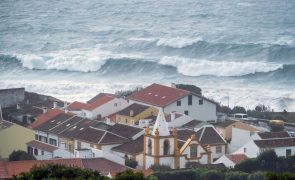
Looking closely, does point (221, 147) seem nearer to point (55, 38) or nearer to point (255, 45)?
point (255, 45)

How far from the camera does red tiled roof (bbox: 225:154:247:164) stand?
179 feet

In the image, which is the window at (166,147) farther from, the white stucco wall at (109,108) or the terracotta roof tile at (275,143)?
Answer: the white stucco wall at (109,108)

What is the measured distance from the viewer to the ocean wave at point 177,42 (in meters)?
103

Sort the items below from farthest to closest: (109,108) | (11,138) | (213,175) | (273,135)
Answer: (109,108) < (11,138) < (273,135) < (213,175)

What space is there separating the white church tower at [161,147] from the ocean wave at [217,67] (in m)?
34.3

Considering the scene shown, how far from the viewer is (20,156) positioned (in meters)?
54.7

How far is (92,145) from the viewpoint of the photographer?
57094mm

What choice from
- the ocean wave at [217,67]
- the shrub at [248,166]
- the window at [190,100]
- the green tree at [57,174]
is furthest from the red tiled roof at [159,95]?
the ocean wave at [217,67]

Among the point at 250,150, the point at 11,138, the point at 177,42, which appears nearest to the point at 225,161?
the point at 250,150

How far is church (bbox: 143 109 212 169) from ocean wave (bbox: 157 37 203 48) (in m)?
46.7

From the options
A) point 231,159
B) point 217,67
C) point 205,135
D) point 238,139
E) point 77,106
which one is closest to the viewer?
point 231,159

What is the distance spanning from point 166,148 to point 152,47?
4713 cm

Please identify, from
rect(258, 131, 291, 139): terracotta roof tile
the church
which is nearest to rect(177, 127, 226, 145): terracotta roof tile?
the church

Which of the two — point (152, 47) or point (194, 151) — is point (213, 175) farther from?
point (152, 47)
